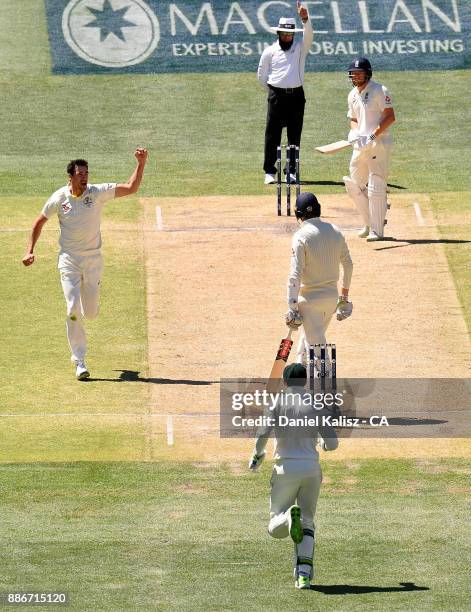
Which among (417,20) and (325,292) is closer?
(325,292)

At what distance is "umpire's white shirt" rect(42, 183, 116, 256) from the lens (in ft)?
59.3

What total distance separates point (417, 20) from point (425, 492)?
52.6ft

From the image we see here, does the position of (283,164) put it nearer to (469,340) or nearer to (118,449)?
(469,340)

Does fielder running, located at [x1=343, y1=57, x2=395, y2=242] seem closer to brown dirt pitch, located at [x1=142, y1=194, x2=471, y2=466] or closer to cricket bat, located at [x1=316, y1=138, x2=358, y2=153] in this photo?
cricket bat, located at [x1=316, y1=138, x2=358, y2=153]

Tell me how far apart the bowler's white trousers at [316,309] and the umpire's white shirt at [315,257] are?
2.0 inches

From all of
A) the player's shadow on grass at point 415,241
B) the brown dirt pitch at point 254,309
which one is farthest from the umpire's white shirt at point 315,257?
the player's shadow on grass at point 415,241

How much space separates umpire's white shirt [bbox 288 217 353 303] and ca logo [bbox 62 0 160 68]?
13.7 m

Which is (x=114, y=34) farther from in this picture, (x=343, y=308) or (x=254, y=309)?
(x=343, y=308)

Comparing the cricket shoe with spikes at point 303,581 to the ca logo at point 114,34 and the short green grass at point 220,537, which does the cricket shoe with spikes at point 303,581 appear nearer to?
the short green grass at point 220,537

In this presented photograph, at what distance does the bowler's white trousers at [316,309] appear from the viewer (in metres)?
16.4

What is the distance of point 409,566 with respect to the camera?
13.3m

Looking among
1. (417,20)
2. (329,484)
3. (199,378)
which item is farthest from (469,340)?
(417,20)

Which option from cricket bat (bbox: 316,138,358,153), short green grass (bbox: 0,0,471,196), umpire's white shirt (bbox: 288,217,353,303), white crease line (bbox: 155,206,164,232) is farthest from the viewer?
short green grass (bbox: 0,0,471,196)

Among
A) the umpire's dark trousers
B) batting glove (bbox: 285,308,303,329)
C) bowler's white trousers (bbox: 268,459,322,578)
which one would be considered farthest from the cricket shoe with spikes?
the umpire's dark trousers
